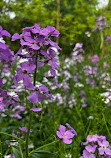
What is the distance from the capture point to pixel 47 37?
1.00 metres

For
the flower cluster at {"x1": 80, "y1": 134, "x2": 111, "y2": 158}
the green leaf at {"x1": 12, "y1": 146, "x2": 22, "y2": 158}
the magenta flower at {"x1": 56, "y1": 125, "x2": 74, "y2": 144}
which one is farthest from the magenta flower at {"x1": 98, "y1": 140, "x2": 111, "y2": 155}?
the green leaf at {"x1": 12, "y1": 146, "x2": 22, "y2": 158}

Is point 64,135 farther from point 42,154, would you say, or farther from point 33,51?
point 33,51

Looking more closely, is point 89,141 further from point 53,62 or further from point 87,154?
point 53,62

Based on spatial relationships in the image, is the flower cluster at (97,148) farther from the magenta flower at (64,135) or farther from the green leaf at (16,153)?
the green leaf at (16,153)

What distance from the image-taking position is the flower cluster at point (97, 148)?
4.03ft

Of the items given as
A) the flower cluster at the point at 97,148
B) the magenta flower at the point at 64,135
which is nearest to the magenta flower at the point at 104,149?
the flower cluster at the point at 97,148

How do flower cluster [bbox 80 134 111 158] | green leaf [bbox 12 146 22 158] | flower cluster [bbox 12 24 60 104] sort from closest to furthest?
1. flower cluster [bbox 12 24 60 104]
2. green leaf [bbox 12 146 22 158]
3. flower cluster [bbox 80 134 111 158]

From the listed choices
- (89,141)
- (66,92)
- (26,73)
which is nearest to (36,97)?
(26,73)

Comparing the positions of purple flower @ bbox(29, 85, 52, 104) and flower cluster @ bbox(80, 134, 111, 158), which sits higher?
purple flower @ bbox(29, 85, 52, 104)

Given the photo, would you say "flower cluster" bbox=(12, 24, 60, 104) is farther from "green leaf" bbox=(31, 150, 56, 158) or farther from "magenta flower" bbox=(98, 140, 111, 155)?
"magenta flower" bbox=(98, 140, 111, 155)

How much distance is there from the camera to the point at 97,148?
1306 mm

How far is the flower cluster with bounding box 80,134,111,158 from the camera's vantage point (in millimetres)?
1228

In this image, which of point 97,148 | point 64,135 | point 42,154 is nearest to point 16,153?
point 42,154

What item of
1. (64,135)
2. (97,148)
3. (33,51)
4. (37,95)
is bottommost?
(97,148)
